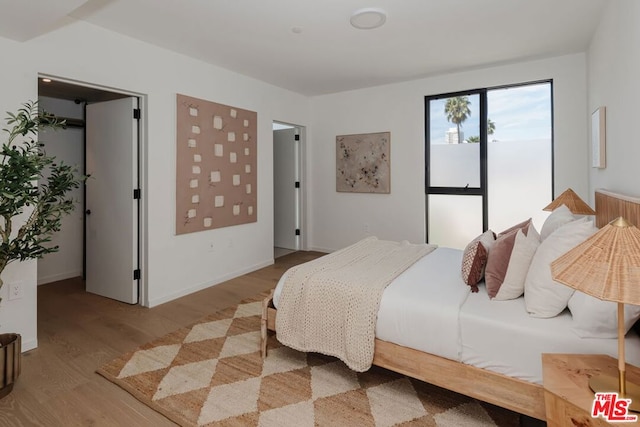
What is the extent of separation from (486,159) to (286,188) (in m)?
3.16

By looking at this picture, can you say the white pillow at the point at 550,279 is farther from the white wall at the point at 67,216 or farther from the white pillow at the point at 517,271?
the white wall at the point at 67,216

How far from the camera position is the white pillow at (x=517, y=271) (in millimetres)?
1883

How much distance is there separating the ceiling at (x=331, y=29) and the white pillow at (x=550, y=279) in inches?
76.9

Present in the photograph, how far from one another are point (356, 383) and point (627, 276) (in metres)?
1.56

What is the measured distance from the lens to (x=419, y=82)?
469 centimetres

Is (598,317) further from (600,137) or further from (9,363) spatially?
(9,363)

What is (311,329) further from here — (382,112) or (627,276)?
(382,112)

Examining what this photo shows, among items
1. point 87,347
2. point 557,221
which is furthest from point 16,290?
point 557,221

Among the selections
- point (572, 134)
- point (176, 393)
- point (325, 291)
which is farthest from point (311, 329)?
point (572, 134)

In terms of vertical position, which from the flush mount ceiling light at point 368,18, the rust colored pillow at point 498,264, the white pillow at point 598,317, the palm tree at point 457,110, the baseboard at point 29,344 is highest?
the flush mount ceiling light at point 368,18

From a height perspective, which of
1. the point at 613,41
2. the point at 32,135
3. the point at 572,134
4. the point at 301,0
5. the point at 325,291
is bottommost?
the point at 325,291

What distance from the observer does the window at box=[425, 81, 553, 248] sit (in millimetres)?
4102

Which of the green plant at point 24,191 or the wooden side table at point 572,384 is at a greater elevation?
the green plant at point 24,191

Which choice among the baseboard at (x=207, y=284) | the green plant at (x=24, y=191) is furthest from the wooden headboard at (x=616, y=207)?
the baseboard at (x=207, y=284)
